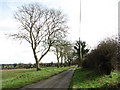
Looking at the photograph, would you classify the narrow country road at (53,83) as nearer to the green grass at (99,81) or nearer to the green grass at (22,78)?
the green grass at (99,81)

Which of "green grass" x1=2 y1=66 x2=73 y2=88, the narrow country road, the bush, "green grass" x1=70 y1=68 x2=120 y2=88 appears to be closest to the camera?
"green grass" x1=70 y1=68 x2=120 y2=88

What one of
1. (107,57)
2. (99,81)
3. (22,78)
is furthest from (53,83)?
(107,57)

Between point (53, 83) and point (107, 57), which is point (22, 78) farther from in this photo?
point (107, 57)

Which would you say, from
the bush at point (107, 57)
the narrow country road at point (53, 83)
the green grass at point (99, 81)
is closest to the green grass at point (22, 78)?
the narrow country road at point (53, 83)

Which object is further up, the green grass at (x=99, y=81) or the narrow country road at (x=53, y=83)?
the green grass at (x=99, y=81)

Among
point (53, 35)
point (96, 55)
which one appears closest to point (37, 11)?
point (53, 35)

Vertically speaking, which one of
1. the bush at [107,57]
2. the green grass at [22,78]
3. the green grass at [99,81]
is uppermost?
the bush at [107,57]

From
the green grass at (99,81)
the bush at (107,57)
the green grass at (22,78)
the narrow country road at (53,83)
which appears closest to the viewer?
the green grass at (99,81)

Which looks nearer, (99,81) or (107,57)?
(99,81)

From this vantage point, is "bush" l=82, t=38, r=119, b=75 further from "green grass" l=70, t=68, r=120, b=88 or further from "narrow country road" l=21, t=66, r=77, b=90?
"narrow country road" l=21, t=66, r=77, b=90

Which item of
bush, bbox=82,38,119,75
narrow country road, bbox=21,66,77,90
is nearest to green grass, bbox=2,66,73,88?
narrow country road, bbox=21,66,77,90

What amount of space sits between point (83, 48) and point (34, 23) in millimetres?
18574

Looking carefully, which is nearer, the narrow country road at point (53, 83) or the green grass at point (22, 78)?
the narrow country road at point (53, 83)

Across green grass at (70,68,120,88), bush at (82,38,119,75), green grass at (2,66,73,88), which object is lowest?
green grass at (2,66,73,88)
